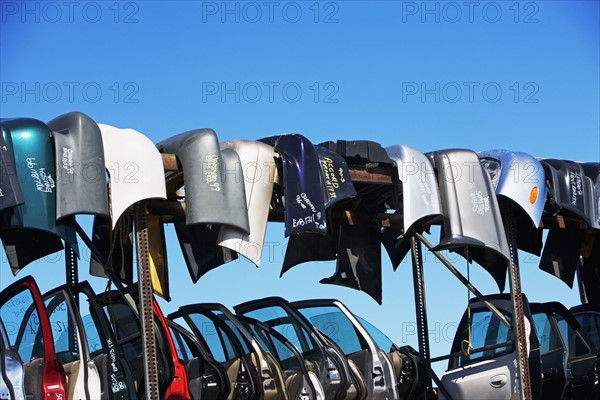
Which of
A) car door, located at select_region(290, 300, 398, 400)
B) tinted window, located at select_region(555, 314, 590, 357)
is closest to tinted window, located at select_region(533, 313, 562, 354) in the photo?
tinted window, located at select_region(555, 314, 590, 357)

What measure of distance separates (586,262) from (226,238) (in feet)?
21.2

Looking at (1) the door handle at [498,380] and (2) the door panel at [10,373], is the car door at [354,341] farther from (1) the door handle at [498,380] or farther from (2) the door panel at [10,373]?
(2) the door panel at [10,373]

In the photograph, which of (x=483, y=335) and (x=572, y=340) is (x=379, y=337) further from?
(x=572, y=340)

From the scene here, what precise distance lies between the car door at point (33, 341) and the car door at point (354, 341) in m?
3.51

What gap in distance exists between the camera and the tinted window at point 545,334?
45.0 feet

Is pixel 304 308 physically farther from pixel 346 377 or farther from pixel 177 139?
pixel 177 139

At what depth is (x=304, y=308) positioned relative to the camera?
13.6 meters

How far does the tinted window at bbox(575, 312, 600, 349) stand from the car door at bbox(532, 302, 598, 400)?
0.47 metres

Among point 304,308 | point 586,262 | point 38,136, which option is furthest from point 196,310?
point 586,262

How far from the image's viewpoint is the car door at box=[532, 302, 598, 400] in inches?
532

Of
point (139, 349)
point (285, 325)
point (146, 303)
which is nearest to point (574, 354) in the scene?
point (285, 325)

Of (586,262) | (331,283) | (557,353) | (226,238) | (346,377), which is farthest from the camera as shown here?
(586,262)

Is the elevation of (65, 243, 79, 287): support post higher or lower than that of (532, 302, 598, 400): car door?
higher

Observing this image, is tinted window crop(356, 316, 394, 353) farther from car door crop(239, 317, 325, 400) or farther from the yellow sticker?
the yellow sticker
